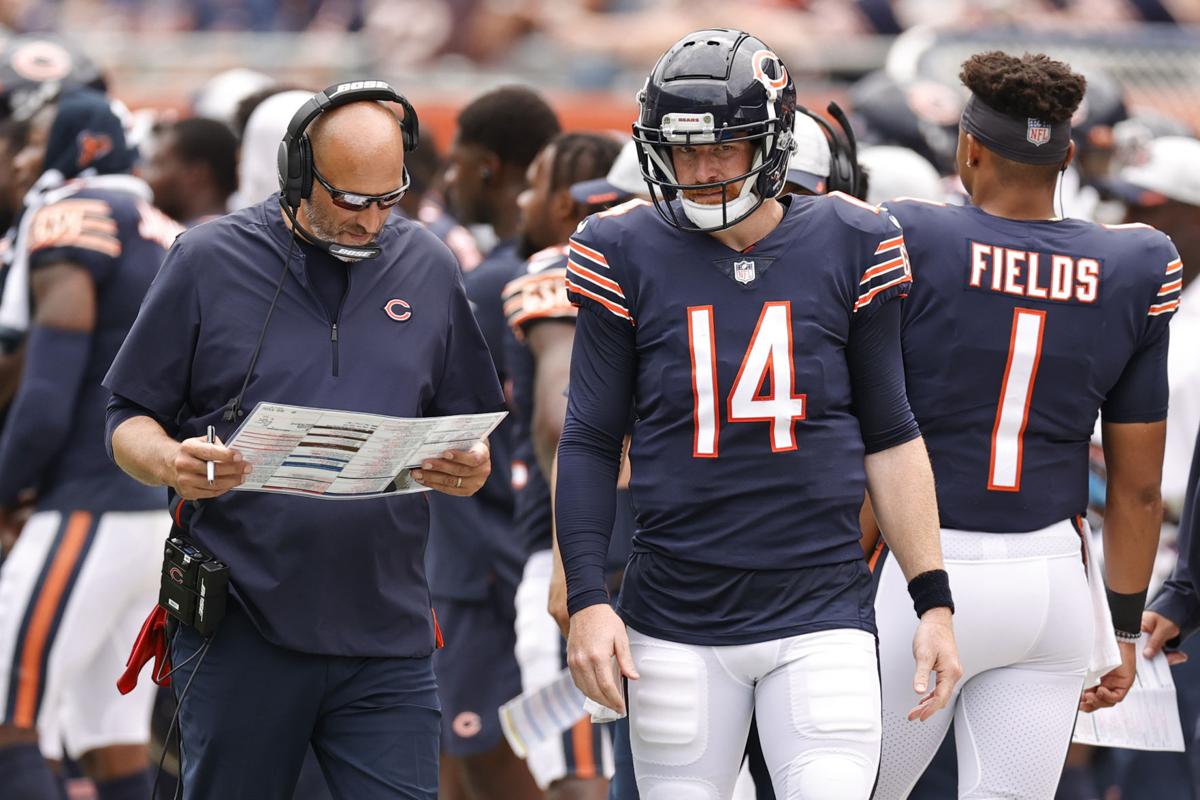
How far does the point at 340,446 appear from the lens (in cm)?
374

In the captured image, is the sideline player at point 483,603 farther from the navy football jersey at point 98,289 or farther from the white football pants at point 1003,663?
the white football pants at point 1003,663

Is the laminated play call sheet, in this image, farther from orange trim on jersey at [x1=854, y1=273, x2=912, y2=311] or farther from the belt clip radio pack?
orange trim on jersey at [x1=854, y1=273, x2=912, y2=311]

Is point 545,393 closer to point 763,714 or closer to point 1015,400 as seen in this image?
point 1015,400

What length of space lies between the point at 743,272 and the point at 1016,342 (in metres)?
0.78

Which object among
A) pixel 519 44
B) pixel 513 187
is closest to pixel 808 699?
pixel 513 187

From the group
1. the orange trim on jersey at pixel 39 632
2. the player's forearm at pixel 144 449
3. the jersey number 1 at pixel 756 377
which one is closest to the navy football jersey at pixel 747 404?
the jersey number 1 at pixel 756 377

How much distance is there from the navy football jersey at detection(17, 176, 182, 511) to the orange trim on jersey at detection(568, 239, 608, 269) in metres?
2.25

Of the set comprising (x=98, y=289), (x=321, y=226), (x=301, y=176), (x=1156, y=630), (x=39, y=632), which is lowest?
(x=39, y=632)

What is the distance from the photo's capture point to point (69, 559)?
5.82m

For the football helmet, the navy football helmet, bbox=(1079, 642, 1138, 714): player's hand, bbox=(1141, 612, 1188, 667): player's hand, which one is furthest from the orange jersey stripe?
the football helmet

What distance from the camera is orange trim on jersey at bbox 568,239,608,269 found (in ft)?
12.7

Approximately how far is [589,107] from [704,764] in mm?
9650

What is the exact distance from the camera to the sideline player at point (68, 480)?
5.68 meters

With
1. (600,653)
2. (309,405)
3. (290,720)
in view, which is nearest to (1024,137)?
(600,653)
